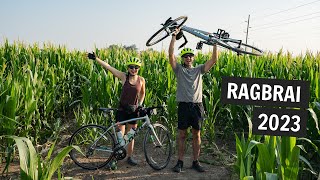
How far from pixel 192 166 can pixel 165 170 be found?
1.44ft

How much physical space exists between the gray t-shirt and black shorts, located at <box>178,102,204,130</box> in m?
0.09

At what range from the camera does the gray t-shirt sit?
529 centimetres

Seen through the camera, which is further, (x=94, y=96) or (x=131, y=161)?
(x=94, y=96)

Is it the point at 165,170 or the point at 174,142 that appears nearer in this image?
the point at 165,170

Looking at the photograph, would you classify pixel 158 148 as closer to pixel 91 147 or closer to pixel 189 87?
pixel 91 147

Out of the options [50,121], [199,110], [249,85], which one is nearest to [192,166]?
[199,110]

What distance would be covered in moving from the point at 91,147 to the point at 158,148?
3.78ft

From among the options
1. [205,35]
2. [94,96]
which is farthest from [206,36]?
[94,96]

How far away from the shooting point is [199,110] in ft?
17.6

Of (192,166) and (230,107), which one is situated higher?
(230,107)

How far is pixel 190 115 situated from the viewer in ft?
17.6

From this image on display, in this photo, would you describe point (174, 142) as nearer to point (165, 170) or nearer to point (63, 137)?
point (165, 170)

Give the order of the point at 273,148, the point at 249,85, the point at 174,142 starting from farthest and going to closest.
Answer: the point at 174,142 < the point at 249,85 < the point at 273,148

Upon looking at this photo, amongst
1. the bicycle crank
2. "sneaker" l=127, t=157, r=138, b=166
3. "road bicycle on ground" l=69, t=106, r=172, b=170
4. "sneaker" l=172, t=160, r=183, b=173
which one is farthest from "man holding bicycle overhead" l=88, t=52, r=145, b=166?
"sneaker" l=172, t=160, r=183, b=173
